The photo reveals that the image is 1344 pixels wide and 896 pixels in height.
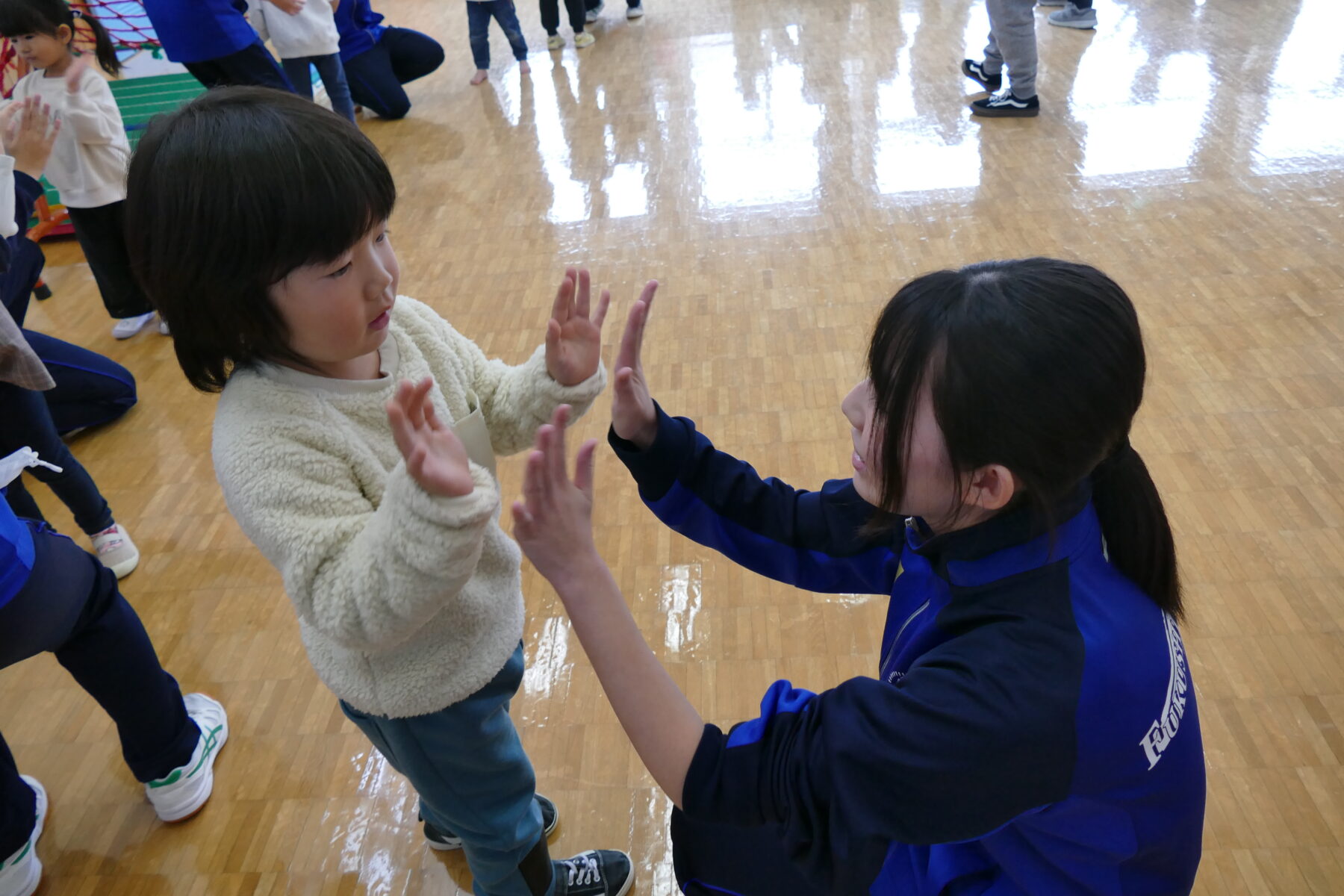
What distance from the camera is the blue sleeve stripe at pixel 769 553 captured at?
1.06 meters

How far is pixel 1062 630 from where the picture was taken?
747mm

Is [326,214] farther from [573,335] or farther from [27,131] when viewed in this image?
[27,131]

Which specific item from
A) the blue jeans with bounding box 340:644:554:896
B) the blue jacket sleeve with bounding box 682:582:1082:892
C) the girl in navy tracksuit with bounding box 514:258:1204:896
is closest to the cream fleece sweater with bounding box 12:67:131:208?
the blue jeans with bounding box 340:644:554:896

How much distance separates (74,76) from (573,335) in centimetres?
202

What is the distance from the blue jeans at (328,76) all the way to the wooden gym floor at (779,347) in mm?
261

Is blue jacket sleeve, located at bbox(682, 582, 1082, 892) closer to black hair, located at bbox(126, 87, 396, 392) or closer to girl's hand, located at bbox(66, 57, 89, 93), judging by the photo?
black hair, located at bbox(126, 87, 396, 392)

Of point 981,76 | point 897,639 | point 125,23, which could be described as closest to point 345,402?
point 897,639

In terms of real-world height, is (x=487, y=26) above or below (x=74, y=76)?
below

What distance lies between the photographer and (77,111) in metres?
2.27

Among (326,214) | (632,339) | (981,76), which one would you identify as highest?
(326,214)

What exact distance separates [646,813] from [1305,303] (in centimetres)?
193

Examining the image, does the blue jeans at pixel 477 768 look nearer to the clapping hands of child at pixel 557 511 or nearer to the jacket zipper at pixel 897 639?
the clapping hands of child at pixel 557 511

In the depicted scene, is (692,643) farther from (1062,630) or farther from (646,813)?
(1062,630)

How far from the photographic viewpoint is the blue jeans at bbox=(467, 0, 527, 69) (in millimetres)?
4273
